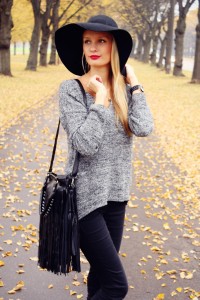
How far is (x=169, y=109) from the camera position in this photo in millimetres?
17672

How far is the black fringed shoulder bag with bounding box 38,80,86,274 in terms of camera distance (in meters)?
→ 2.67

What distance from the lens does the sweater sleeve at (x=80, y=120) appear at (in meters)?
2.57

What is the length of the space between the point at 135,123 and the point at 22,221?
3587 mm

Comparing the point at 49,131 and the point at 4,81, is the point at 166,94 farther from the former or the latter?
the point at 49,131

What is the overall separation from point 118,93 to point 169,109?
15.2 meters

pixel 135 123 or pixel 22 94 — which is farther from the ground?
pixel 135 123

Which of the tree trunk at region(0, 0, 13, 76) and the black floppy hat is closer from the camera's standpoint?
the black floppy hat

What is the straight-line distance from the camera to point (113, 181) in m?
2.85

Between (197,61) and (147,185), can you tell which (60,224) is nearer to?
(147,185)

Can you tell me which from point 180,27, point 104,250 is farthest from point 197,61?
point 104,250

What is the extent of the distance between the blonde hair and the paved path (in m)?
2.16

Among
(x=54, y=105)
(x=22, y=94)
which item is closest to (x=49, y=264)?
(x=54, y=105)

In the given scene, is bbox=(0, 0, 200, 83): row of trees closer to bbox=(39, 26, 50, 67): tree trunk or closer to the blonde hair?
bbox=(39, 26, 50, 67): tree trunk

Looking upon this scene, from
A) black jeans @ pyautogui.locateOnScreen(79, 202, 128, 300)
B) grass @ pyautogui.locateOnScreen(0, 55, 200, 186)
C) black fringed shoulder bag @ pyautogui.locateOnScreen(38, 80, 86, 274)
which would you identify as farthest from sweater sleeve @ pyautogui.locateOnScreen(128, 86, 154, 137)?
grass @ pyautogui.locateOnScreen(0, 55, 200, 186)
